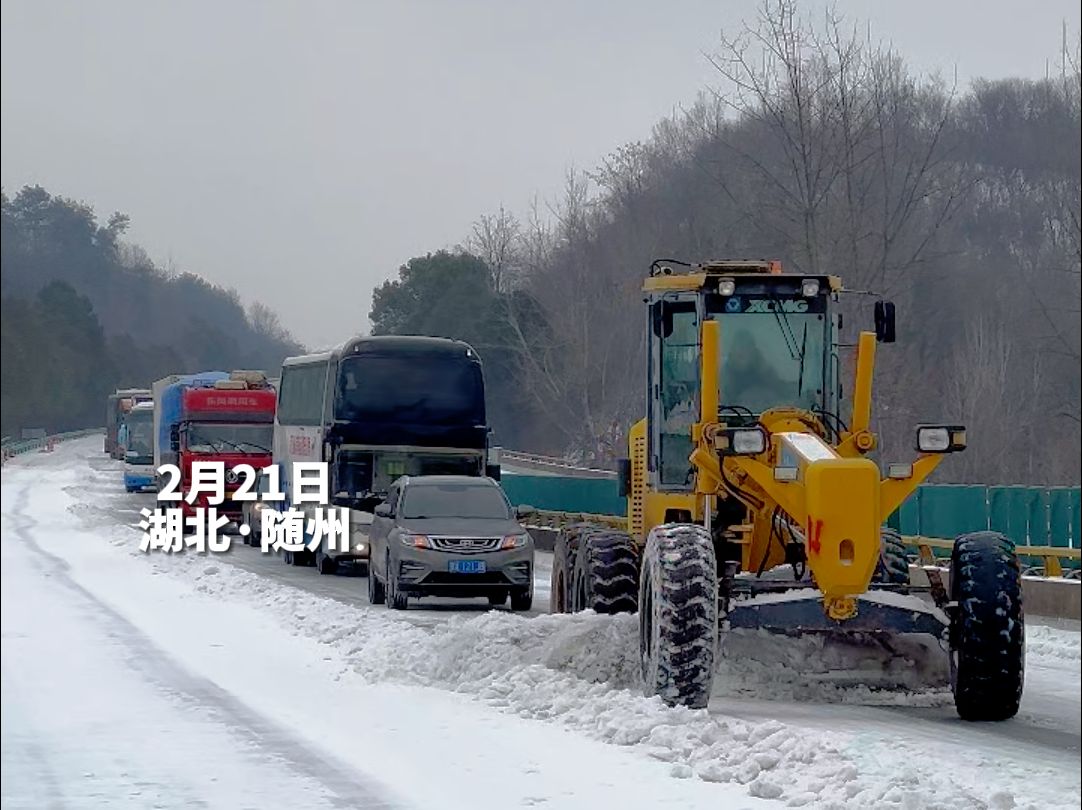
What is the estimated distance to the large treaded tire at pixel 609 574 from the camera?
15203 millimetres

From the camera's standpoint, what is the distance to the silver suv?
2278 cm

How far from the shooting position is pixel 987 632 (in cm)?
1204

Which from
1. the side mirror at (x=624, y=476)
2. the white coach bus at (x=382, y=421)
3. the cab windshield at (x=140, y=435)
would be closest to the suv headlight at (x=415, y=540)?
the white coach bus at (x=382, y=421)

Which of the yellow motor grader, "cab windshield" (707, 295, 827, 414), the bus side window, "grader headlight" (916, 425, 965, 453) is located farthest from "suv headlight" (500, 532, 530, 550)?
"grader headlight" (916, 425, 965, 453)

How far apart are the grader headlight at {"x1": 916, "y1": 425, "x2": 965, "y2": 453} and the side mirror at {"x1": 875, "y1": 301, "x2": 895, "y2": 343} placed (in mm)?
771

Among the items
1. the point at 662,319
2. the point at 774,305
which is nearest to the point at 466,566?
the point at 662,319

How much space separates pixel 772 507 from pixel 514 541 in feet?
35.1

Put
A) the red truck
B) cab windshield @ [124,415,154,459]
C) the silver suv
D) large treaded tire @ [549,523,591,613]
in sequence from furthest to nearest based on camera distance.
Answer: the silver suv < large treaded tire @ [549,523,591,613] < the red truck < cab windshield @ [124,415,154,459]

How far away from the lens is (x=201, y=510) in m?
17.8

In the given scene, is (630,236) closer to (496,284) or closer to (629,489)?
(496,284)

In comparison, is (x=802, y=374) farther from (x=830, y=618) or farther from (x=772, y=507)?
(x=830, y=618)

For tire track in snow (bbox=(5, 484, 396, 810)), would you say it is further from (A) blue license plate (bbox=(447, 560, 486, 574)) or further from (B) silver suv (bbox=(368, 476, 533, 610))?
(A) blue license plate (bbox=(447, 560, 486, 574))

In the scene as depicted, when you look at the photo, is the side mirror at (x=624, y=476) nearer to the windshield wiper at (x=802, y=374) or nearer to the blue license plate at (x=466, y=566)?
the windshield wiper at (x=802, y=374)

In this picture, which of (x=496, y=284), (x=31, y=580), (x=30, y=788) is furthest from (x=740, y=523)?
(x=31, y=580)
